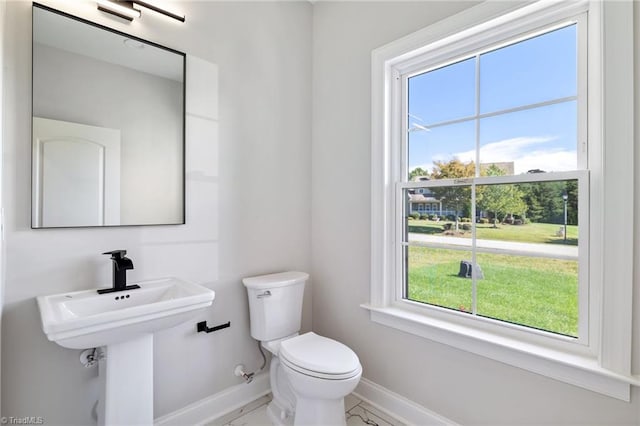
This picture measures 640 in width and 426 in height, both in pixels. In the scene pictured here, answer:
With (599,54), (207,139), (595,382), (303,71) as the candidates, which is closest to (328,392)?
(595,382)

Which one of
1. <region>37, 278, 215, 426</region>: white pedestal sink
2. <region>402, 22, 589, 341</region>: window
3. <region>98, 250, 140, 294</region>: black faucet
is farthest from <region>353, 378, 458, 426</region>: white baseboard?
<region>98, 250, 140, 294</region>: black faucet

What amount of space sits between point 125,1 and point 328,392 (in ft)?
6.67

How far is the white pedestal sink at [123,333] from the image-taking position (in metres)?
1.14

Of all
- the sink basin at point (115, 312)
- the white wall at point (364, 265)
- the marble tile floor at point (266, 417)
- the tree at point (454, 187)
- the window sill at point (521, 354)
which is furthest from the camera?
the marble tile floor at point (266, 417)

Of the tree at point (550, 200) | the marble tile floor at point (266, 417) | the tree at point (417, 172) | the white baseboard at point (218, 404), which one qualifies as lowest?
the marble tile floor at point (266, 417)

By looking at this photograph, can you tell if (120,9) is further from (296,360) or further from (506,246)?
(506,246)

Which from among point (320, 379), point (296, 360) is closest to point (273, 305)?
point (296, 360)

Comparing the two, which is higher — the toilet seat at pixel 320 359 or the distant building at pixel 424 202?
the distant building at pixel 424 202

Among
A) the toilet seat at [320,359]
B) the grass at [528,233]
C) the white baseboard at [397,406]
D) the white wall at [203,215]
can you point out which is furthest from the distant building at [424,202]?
the white baseboard at [397,406]

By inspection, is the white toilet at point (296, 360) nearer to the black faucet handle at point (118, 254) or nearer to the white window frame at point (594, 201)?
the white window frame at point (594, 201)

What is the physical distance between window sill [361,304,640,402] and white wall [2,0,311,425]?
0.82 meters

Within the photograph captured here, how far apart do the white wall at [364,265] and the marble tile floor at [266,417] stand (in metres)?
0.16

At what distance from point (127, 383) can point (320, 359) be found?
32.2 inches

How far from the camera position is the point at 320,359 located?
1525 mm
